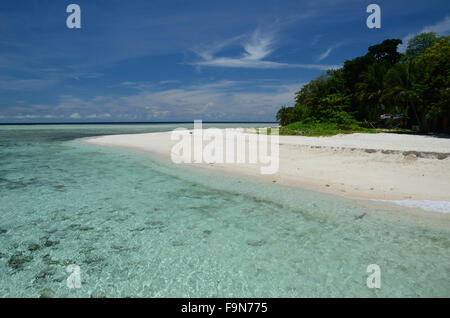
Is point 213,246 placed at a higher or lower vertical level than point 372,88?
lower

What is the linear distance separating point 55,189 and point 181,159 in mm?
7197

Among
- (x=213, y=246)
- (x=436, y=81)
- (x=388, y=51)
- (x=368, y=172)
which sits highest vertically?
(x=388, y=51)

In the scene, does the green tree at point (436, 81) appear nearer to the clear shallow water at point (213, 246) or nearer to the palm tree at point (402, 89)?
the palm tree at point (402, 89)

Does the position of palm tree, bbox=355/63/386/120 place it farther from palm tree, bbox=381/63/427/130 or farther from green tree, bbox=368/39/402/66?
green tree, bbox=368/39/402/66

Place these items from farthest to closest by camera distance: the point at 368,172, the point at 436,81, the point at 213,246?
the point at 436,81 < the point at 368,172 < the point at 213,246

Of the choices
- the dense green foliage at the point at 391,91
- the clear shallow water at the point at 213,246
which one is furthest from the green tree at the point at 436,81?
the clear shallow water at the point at 213,246

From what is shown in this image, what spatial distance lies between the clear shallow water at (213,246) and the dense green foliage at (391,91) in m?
19.5

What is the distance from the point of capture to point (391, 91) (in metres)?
23.2

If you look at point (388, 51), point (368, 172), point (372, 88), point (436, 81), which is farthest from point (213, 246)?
point (388, 51)

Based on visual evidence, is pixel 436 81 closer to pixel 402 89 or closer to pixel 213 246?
pixel 402 89

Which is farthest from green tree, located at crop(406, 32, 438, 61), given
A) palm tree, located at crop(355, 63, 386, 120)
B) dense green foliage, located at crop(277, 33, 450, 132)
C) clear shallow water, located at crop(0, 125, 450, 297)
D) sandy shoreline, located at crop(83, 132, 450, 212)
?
clear shallow water, located at crop(0, 125, 450, 297)

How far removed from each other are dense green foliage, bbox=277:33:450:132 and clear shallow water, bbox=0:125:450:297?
1954 centimetres

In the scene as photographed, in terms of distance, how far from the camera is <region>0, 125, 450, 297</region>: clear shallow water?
338 centimetres

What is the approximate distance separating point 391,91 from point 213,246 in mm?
26923
